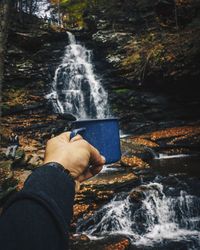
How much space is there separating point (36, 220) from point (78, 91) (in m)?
20.2

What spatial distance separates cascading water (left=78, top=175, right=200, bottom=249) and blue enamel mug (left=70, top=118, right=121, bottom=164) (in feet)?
18.9

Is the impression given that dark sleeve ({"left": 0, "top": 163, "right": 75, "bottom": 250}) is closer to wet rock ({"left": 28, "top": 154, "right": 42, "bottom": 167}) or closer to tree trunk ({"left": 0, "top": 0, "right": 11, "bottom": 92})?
tree trunk ({"left": 0, "top": 0, "right": 11, "bottom": 92})

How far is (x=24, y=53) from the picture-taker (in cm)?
2320

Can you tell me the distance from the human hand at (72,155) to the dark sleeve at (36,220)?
0.26 metres

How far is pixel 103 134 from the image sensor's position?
2057 mm

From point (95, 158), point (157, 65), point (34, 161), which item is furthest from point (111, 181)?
point (157, 65)

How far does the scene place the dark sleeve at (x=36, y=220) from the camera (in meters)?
0.98

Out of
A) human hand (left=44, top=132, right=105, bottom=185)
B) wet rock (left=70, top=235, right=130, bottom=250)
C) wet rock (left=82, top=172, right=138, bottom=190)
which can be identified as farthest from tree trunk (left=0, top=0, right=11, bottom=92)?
human hand (left=44, top=132, right=105, bottom=185)

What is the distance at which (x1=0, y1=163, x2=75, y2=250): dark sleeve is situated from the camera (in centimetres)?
98

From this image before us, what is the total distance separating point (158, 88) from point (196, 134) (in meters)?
6.09

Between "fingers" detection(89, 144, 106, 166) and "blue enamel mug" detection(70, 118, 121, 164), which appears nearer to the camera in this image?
"fingers" detection(89, 144, 106, 166)

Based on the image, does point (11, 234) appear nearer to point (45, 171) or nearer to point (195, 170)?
point (45, 171)

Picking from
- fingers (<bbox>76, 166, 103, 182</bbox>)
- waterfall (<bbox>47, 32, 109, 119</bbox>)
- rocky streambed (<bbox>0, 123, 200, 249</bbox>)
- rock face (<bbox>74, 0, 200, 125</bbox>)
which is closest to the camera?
fingers (<bbox>76, 166, 103, 182</bbox>)

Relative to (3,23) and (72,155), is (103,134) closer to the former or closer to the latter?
(72,155)
